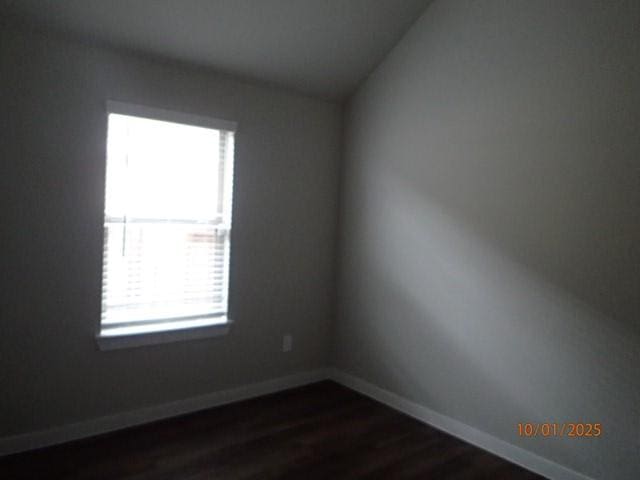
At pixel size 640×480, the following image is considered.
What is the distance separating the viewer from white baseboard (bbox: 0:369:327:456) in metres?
2.63

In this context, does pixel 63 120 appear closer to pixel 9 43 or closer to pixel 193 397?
pixel 9 43

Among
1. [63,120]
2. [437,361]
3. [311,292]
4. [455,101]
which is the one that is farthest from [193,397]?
[455,101]

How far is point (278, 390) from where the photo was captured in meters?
3.68

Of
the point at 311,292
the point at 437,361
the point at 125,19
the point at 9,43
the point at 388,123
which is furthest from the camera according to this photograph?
the point at 311,292

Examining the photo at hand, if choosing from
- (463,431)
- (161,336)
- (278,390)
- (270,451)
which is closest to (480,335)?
(463,431)

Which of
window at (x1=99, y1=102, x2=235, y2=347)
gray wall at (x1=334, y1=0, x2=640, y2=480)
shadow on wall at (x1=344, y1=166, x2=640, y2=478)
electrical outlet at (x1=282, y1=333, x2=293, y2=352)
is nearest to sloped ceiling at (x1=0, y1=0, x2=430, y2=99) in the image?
gray wall at (x1=334, y1=0, x2=640, y2=480)

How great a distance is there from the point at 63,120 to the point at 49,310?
1062mm

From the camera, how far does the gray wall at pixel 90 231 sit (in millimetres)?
2574

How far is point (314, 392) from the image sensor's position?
12.2ft

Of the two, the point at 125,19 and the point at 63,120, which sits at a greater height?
the point at 125,19

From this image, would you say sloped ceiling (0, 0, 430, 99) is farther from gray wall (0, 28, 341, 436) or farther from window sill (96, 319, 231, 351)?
window sill (96, 319, 231, 351)
